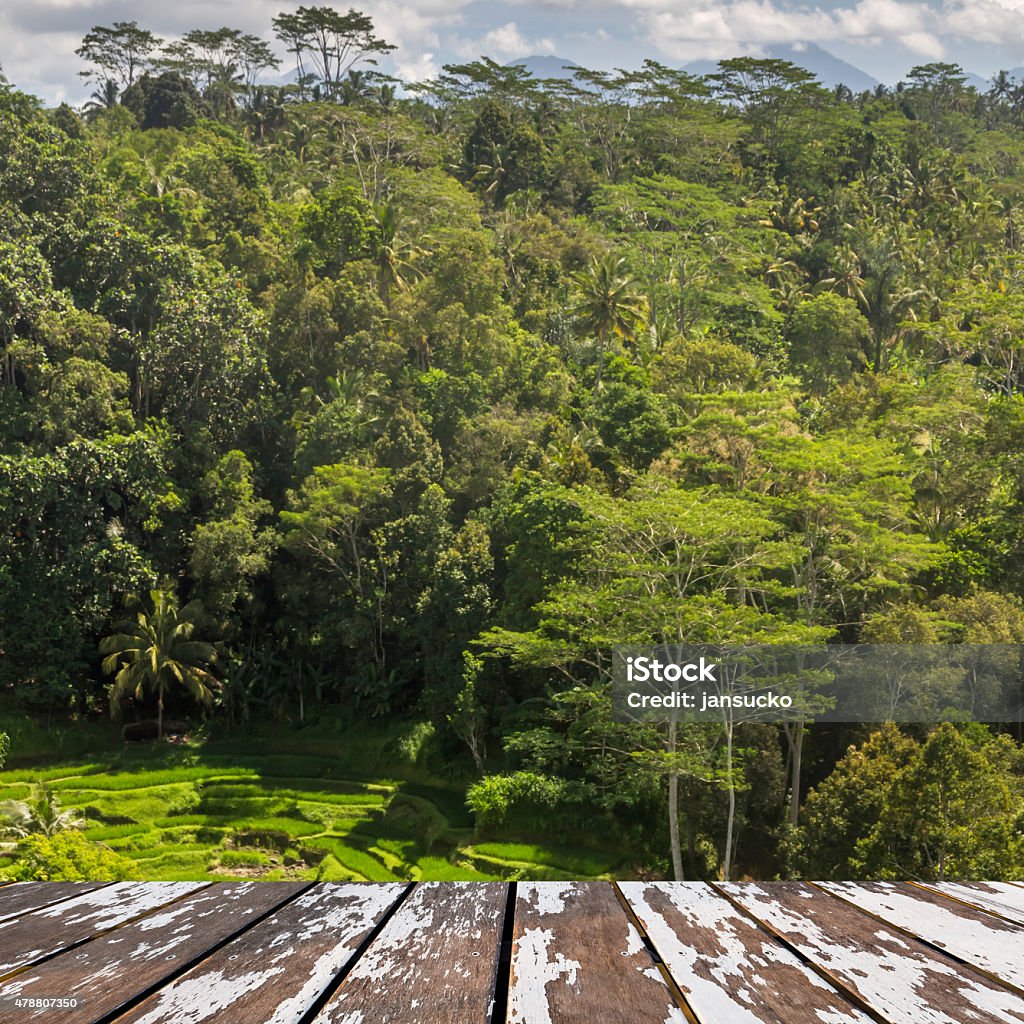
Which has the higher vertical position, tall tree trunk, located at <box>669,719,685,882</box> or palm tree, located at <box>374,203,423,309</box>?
palm tree, located at <box>374,203,423,309</box>

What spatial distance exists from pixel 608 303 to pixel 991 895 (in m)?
20.0

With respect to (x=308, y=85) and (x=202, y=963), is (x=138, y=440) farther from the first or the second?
(x=308, y=85)

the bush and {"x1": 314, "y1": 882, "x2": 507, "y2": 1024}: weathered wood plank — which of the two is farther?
the bush

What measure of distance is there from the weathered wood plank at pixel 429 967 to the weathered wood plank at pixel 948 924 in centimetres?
46

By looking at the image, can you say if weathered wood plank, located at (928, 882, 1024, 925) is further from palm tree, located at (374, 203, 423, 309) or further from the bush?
palm tree, located at (374, 203, 423, 309)

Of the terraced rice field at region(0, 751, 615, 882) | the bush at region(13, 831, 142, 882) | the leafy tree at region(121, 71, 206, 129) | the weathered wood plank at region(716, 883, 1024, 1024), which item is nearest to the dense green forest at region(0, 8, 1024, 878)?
the terraced rice field at region(0, 751, 615, 882)

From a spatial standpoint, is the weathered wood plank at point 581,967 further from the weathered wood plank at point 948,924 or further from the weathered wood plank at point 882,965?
the weathered wood plank at point 948,924

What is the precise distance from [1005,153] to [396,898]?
136ft

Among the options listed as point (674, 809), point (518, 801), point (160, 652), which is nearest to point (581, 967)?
point (674, 809)

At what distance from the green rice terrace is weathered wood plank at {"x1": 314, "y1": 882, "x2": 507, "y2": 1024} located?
439 inches

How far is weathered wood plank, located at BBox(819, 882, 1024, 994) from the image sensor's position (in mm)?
927

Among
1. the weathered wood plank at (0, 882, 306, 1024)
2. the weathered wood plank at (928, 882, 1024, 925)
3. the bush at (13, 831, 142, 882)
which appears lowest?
the bush at (13, 831, 142, 882)

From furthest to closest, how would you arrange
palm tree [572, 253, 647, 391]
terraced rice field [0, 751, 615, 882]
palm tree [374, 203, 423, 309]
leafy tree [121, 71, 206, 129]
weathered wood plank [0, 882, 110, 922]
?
leafy tree [121, 71, 206, 129] < palm tree [374, 203, 423, 309] < palm tree [572, 253, 647, 391] < terraced rice field [0, 751, 615, 882] < weathered wood plank [0, 882, 110, 922]

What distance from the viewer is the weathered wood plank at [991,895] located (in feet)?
3.67
